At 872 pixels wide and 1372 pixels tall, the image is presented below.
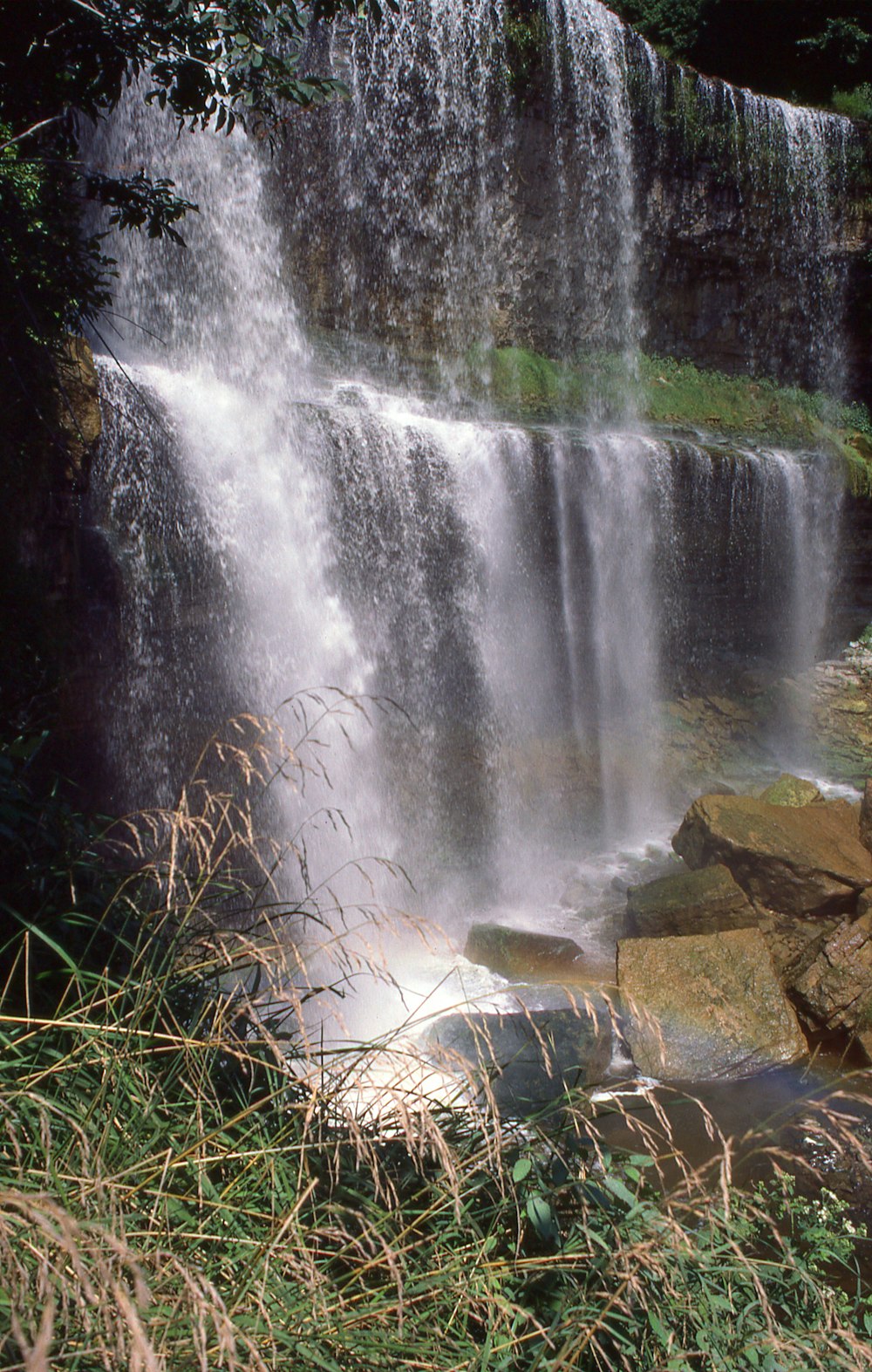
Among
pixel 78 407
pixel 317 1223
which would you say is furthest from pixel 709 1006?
pixel 78 407

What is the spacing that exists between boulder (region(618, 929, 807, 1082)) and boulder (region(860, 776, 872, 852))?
1752mm

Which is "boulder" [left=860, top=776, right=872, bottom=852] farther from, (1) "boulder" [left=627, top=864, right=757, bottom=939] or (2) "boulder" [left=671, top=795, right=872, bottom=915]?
(1) "boulder" [left=627, top=864, right=757, bottom=939]

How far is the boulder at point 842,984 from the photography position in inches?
214

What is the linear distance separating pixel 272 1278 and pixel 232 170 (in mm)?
10627

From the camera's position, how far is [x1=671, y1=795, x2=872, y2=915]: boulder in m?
6.56

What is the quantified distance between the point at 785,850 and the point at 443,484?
436 cm

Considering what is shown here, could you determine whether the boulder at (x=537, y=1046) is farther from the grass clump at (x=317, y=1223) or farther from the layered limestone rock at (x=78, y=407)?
the layered limestone rock at (x=78, y=407)

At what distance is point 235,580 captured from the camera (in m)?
7.17

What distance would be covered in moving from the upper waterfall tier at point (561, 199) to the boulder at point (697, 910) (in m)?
8.96

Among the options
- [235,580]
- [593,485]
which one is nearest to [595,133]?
[593,485]

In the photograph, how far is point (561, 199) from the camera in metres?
13.7

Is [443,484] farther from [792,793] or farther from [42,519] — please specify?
[792,793]

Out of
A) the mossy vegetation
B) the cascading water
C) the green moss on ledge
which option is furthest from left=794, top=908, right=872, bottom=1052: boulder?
the mossy vegetation

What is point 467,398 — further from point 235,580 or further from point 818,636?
point 235,580
